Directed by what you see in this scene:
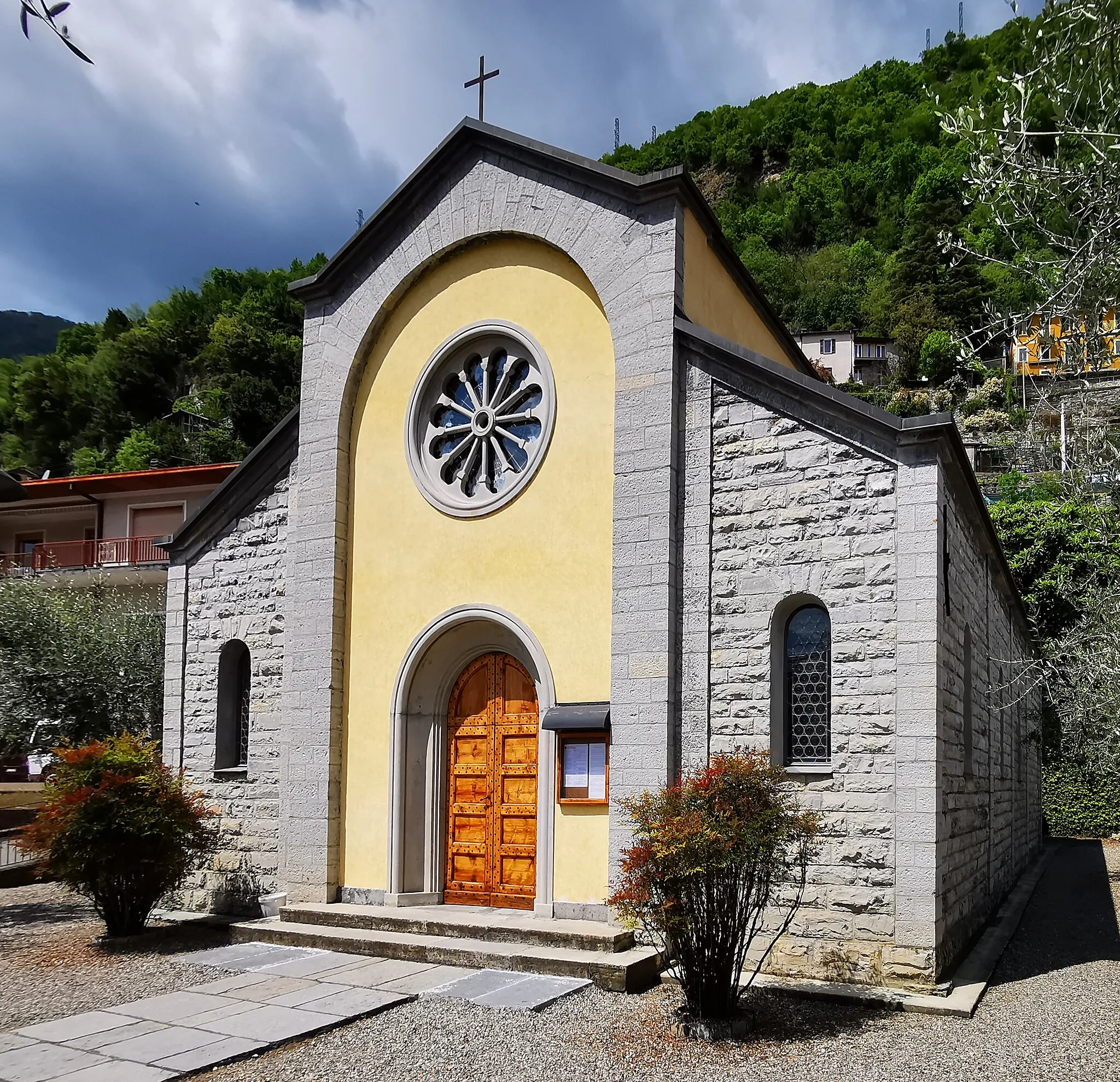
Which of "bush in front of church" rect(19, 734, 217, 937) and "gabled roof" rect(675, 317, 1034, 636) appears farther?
"bush in front of church" rect(19, 734, 217, 937)

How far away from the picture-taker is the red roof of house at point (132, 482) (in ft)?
95.4

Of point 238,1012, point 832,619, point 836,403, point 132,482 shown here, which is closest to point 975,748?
point 832,619

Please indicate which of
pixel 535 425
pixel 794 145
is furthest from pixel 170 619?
pixel 794 145

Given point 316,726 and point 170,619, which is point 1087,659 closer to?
point 316,726

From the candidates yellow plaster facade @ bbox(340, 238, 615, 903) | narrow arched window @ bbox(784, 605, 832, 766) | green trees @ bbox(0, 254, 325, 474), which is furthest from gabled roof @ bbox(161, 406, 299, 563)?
green trees @ bbox(0, 254, 325, 474)

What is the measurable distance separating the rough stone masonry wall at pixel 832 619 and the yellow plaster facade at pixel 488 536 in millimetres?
1085

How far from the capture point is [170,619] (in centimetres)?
1337

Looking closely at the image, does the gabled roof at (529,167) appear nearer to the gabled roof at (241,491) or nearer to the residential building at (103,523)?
the gabled roof at (241,491)

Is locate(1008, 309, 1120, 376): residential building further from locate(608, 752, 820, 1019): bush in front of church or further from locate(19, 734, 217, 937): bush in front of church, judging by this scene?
locate(19, 734, 217, 937): bush in front of church

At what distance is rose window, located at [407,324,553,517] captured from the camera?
11.1m

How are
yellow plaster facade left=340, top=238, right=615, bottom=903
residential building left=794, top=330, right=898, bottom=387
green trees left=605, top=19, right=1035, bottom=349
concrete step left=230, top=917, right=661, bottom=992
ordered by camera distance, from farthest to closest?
residential building left=794, top=330, right=898, bottom=387 < green trees left=605, top=19, right=1035, bottom=349 < yellow plaster facade left=340, top=238, right=615, bottom=903 < concrete step left=230, top=917, right=661, bottom=992

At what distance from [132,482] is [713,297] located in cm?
2368

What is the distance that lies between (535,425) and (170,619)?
5.61 m

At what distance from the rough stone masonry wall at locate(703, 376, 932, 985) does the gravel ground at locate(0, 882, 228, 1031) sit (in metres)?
5.22
